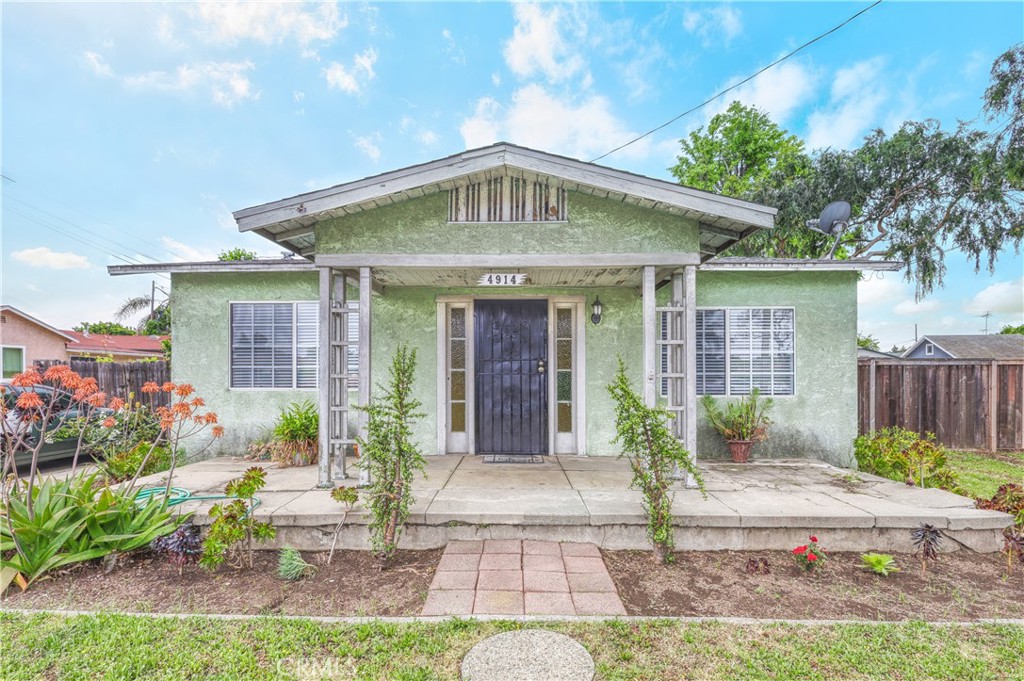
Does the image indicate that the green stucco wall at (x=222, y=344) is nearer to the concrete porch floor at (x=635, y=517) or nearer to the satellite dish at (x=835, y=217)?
the concrete porch floor at (x=635, y=517)

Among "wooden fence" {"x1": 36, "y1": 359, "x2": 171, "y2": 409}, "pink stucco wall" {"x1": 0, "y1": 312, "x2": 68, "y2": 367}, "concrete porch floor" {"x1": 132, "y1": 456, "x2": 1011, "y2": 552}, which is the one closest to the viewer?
"concrete porch floor" {"x1": 132, "y1": 456, "x2": 1011, "y2": 552}

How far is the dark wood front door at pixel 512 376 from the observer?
5.60m

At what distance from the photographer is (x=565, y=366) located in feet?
18.5

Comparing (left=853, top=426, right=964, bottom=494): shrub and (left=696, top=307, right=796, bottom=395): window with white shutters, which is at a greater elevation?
(left=696, top=307, right=796, bottom=395): window with white shutters

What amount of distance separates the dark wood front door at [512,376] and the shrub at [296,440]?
203 cm

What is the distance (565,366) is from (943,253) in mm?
11867

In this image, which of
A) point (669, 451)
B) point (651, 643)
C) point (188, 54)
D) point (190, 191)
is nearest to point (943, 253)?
point (669, 451)

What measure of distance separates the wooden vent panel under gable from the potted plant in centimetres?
332

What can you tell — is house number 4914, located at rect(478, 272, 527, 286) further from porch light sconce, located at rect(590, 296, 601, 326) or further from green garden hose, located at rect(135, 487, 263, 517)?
green garden hose, located at rect(135, 487, 263, 517)

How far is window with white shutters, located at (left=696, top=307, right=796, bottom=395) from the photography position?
18.5 ft

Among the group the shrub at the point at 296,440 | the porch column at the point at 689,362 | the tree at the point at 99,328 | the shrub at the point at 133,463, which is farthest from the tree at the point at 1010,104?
the tree at the point at 99,328

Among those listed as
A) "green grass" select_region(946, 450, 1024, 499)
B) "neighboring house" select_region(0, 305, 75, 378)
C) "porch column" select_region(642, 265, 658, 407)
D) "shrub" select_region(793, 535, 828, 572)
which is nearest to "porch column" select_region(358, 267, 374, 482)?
"porch column" select_region(642, 265, 658, 407)

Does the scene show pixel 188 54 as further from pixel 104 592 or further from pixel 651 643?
pixel 651 643

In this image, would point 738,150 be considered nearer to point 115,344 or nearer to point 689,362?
point 689,362
